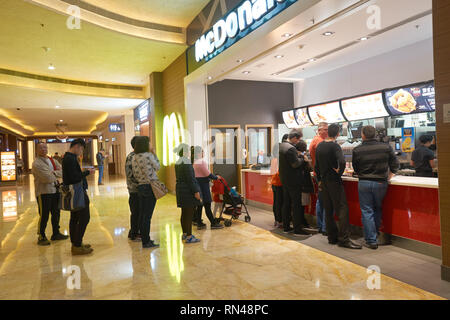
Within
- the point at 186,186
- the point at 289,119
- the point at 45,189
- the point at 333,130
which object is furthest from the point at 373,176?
the point at 289,119

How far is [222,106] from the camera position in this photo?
8891 millimetres

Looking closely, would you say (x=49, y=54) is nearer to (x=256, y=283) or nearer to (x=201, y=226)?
(x=201, y=226)

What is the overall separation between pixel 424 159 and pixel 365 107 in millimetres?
1908

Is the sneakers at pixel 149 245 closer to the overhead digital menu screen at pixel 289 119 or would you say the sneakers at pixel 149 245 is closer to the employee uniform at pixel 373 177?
the employee uniform at pixel 373 177

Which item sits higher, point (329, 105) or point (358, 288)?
point (329, 105)

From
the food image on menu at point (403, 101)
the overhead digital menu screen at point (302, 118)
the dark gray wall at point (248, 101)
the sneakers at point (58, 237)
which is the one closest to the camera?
the sneakers at point (58, 237)

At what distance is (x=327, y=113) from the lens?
790 cm

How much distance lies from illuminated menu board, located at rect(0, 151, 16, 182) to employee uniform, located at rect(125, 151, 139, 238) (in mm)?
11951

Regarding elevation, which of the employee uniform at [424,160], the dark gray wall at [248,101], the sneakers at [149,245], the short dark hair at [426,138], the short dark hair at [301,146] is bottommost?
the sneakers at [149,245]

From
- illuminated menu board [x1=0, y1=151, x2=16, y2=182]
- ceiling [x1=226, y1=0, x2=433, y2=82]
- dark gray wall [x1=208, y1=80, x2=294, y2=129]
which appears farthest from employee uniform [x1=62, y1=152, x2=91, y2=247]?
illuminated menu board [x1=0, y1=151, x2=16, y2=182]

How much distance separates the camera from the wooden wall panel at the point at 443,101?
9.70 feet

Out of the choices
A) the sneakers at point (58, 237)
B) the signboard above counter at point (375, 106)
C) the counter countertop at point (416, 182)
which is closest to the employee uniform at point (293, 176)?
the counter countertop at point (416, 182)

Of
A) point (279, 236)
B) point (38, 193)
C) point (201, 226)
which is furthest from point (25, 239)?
point (279, 236)

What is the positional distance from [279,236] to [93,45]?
633 centimetres
